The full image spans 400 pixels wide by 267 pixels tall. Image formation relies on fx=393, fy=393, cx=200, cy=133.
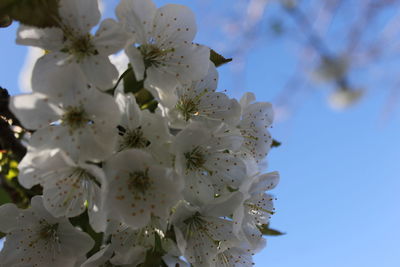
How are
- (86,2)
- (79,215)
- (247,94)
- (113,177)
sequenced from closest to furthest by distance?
(113,177)
(86,2)
(79,215)
(247,94)

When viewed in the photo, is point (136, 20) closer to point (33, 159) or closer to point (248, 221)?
point (33, 159)

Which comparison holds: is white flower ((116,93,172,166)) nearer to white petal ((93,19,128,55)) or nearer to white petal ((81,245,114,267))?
white petal ((93,19,128,55))

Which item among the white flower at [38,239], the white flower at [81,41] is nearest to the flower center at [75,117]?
the white flower at [81,41]

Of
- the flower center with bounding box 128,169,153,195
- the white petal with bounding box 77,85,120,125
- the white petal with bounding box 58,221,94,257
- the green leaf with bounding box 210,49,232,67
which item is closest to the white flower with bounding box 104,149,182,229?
the flower center with bounding box 128,169,153,195

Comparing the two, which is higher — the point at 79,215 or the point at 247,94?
the point at 247,94

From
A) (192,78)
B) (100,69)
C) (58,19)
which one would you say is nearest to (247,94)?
(192,78)

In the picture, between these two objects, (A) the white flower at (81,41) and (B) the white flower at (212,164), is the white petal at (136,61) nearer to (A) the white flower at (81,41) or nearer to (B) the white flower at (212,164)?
(A) the white flower at (81,41)
